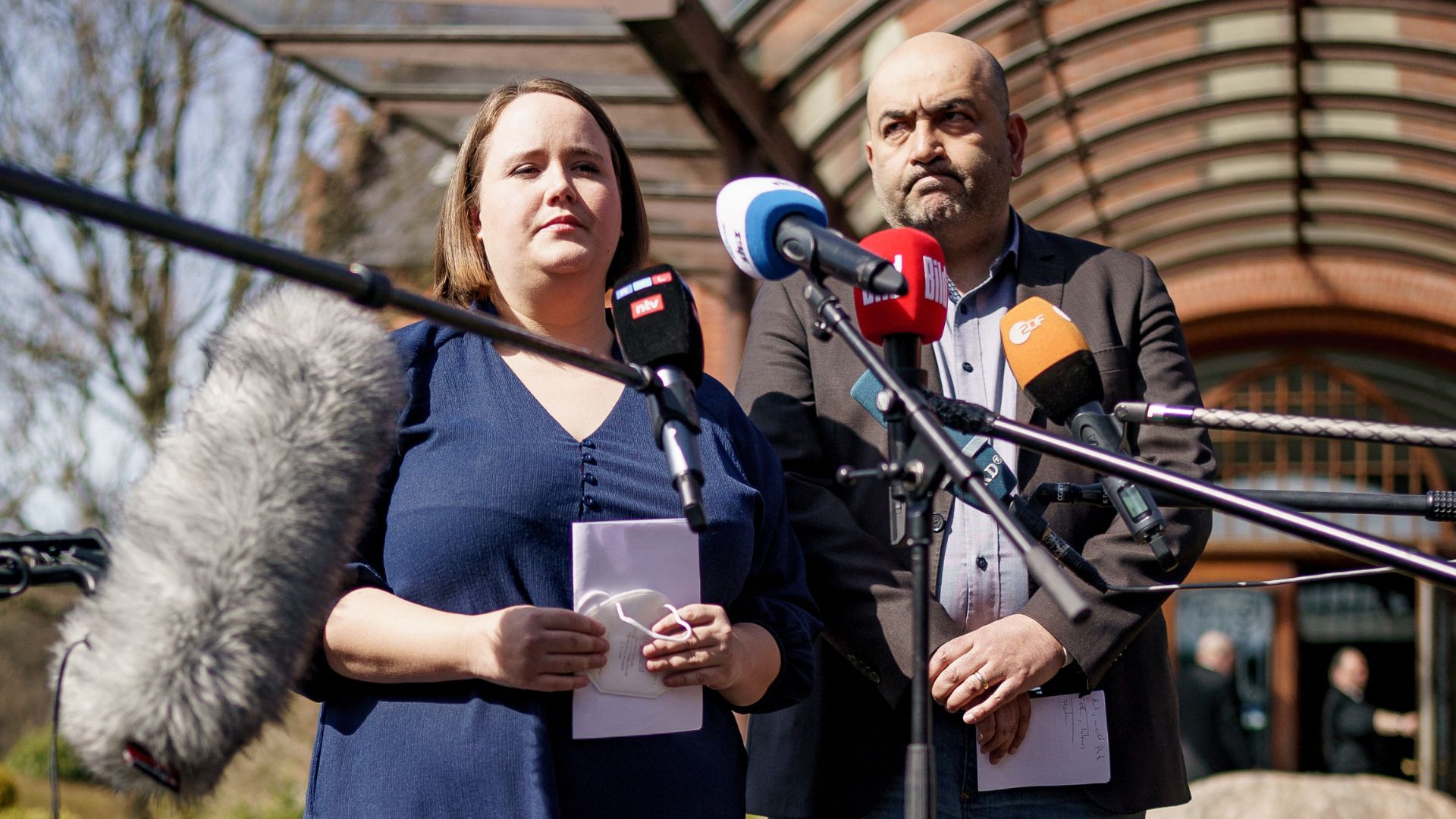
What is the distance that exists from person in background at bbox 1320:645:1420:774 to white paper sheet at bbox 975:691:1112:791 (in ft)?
27.6

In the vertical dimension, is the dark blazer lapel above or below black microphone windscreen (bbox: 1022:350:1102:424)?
above

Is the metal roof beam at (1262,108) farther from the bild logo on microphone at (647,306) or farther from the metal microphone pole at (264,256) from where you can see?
the metal microphone pole at (264,256)

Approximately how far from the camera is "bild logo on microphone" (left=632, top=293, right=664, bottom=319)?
82.0 inches

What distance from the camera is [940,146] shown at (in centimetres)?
304

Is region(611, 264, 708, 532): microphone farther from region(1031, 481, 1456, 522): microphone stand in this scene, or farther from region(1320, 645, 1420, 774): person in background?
region(1320, 645, 1420, 774): person in background

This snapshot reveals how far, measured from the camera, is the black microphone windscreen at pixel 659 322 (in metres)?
2.03

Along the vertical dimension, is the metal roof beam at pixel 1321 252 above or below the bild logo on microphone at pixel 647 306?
above

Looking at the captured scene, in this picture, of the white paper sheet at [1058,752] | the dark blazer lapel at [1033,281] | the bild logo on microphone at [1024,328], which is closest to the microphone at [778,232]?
the bild logo on microphone at [1024,328]

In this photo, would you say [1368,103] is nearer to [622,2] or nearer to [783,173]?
Result: [783,173]

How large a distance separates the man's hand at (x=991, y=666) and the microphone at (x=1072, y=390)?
0.52 meters

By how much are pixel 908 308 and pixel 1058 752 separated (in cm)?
111

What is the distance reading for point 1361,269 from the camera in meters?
12.0

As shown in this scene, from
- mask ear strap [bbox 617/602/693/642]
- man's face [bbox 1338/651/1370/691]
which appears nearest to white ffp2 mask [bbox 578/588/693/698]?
mask ear strap [bbox 617/602/693/642]

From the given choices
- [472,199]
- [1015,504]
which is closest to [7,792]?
[472,199]
